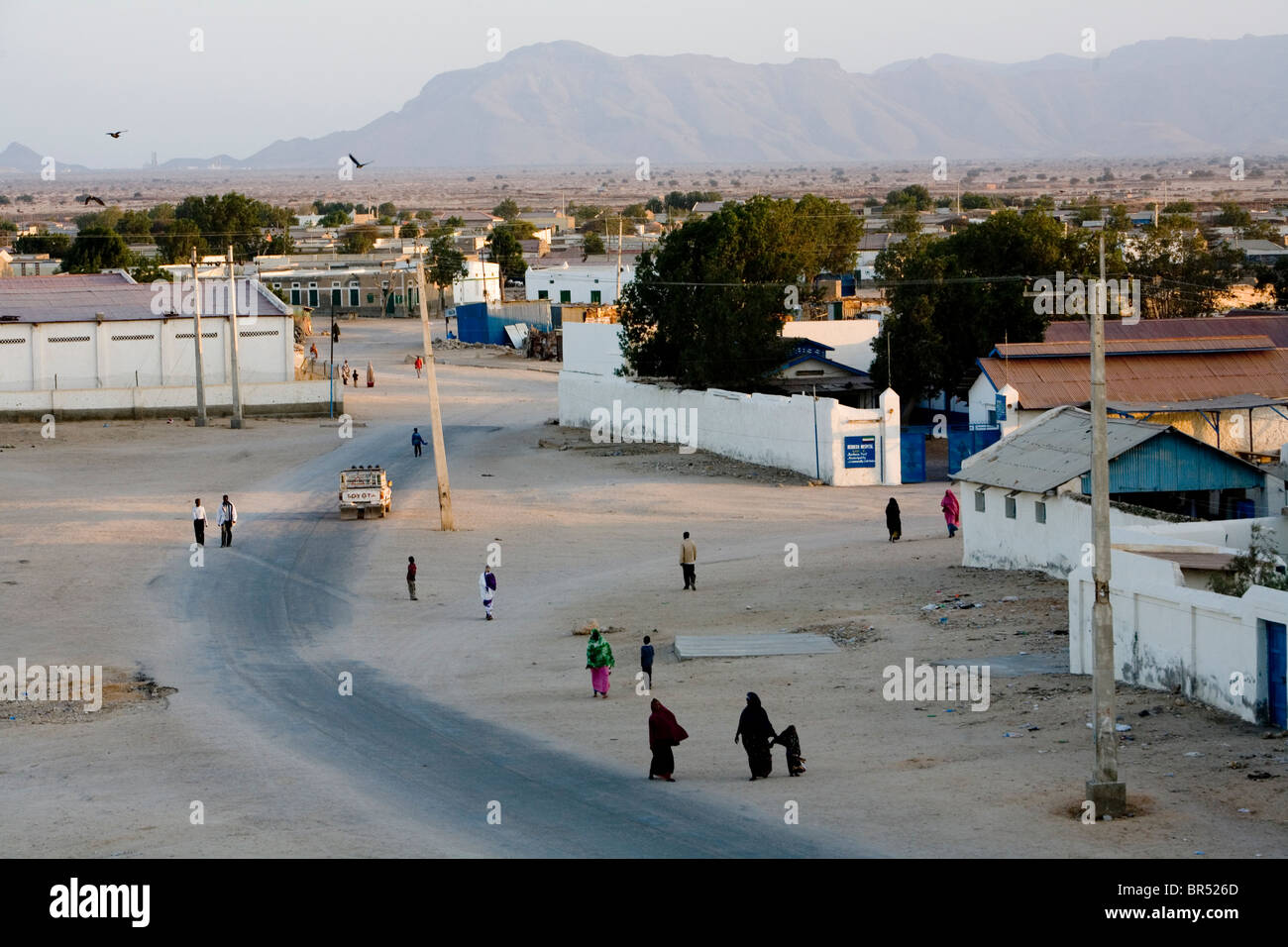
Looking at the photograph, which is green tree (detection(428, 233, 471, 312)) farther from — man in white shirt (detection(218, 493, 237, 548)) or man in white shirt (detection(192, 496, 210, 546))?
man in white shirt (detection(192, 496, 210, 546))

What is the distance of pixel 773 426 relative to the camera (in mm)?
49156

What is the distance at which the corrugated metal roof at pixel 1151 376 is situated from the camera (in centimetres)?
4647

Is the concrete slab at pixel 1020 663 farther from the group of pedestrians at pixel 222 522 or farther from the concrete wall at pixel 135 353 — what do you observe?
the concrete wall at pixel 135 353

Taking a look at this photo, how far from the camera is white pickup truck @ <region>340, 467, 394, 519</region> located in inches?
1639

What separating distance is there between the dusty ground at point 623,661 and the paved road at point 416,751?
0.48m

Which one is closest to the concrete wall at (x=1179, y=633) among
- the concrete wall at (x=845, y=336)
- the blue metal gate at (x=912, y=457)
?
the blue metal gate at (x=912, y=457)

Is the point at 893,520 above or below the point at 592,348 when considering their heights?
below

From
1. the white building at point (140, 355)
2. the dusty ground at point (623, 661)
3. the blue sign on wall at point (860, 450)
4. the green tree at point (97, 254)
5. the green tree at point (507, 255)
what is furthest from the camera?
the green tree at point (507, 255)

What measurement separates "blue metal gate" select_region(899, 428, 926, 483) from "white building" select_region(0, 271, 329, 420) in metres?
27.3

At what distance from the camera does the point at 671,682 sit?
23953mm

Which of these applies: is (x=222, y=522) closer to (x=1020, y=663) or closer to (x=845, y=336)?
(x=1020, y=663)

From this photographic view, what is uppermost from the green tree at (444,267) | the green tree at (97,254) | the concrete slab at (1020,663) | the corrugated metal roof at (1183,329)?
the green tree at (97,254)

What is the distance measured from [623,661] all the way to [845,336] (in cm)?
3736

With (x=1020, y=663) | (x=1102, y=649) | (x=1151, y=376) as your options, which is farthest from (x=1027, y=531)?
(x=1151, y=376)
